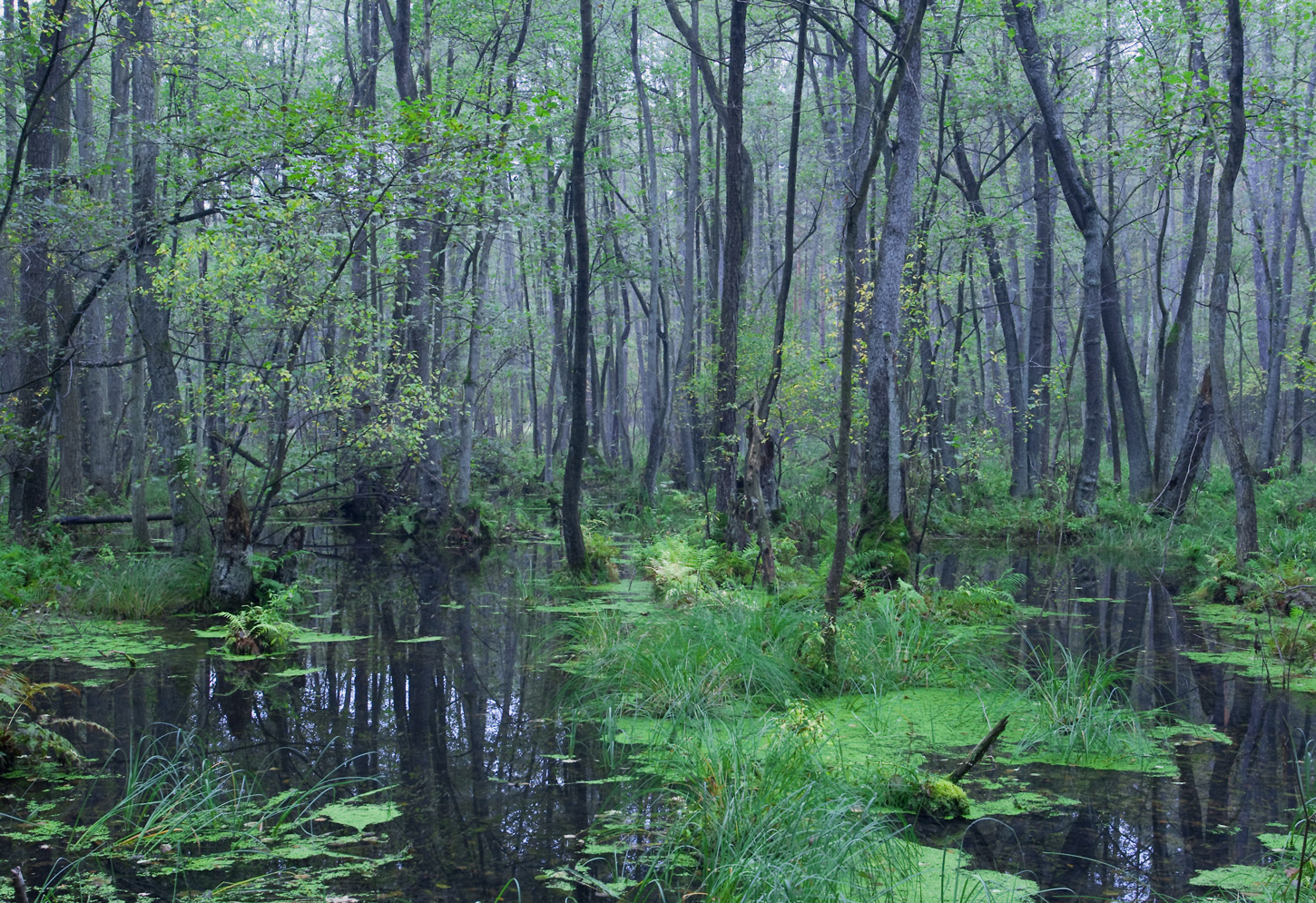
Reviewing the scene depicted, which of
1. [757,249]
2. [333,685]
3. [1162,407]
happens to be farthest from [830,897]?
[757,249]

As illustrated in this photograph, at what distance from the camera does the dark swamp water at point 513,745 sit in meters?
3.74

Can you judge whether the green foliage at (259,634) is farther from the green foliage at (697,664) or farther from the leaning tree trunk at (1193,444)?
the leaning tree trunk at (1193,444)

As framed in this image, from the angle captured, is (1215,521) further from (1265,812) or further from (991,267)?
(1265,812)

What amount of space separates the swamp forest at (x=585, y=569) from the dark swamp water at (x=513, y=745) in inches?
1.4

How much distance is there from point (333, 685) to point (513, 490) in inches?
613

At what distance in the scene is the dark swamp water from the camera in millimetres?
3744

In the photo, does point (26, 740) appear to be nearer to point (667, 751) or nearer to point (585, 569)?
point (667, 751)

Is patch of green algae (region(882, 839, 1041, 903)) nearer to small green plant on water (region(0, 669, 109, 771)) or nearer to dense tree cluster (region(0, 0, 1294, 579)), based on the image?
dense tree cluster (region(0, 0, 1294, 579))

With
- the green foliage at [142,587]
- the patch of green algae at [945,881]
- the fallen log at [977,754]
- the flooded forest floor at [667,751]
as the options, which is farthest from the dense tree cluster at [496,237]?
the patch of green algae at [945,881]

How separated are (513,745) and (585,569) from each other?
231 inches

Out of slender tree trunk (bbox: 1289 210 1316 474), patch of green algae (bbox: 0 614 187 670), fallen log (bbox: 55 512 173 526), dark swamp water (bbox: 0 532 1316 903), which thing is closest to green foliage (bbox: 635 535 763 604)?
dark swamp water (bbox: 0 532 1316 903)

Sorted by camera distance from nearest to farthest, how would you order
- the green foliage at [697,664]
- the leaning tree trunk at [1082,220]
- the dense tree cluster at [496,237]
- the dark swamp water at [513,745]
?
the dark swamp water at [513,745]
the green foliage at [697,664]
the dense tree cluster at [496,237]
the leaning tree trunk at [1082,220]

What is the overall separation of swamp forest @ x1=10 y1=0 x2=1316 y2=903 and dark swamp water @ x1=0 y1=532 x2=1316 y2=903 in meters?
0.04

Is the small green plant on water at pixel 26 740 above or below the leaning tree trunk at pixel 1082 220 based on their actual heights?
below
